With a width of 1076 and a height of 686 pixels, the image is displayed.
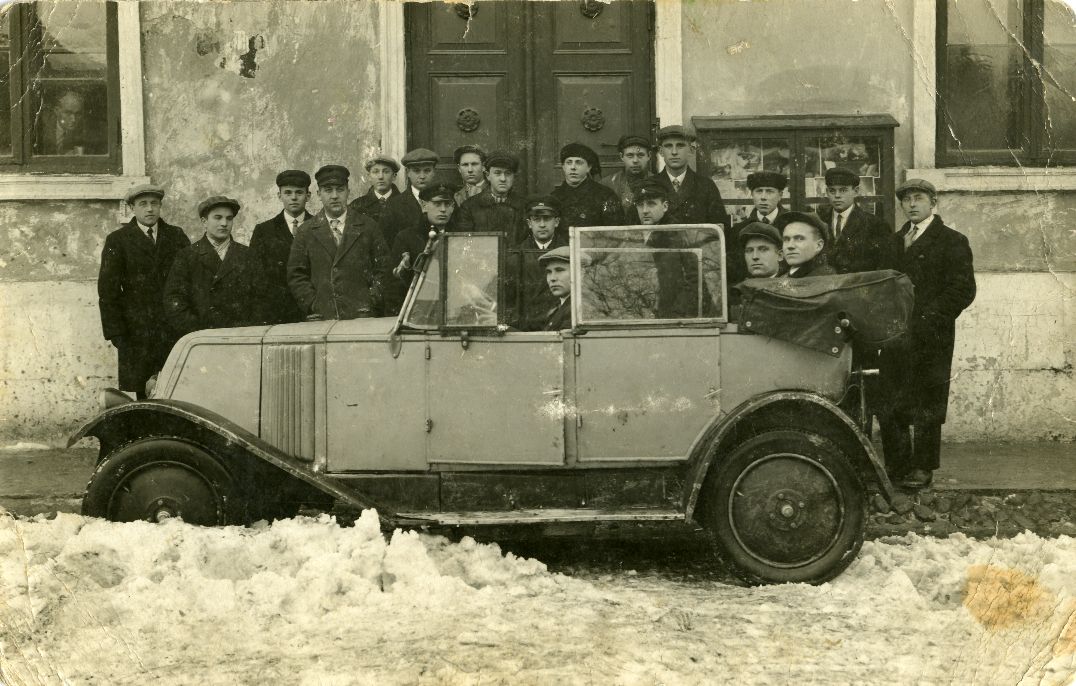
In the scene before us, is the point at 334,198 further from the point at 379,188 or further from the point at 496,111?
the point at 496,111

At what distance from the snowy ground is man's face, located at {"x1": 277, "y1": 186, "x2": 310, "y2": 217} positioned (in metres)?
2.32

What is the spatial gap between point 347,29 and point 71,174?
207cm

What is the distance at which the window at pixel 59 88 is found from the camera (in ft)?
18.8

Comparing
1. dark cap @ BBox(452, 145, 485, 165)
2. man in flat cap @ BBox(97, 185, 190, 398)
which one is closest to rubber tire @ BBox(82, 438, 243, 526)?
man in flat cap @ BBox(97, 185, 190, 398)

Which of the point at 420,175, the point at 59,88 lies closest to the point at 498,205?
the point at 420,175

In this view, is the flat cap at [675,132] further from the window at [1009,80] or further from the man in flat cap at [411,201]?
the window at [1009,80]

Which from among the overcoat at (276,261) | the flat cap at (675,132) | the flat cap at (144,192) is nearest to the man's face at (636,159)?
the flat cap at (675,132)

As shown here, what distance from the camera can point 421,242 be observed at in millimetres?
5660

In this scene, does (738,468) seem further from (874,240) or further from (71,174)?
(71,174)

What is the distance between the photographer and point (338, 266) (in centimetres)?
547

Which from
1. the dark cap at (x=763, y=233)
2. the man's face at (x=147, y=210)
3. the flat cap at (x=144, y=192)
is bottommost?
the dark cap at (x=763, y=233)

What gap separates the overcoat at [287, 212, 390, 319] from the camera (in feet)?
17.8

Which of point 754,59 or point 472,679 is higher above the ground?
point 754,59

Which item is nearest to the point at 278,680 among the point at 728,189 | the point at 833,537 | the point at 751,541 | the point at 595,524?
the point at 595,524
